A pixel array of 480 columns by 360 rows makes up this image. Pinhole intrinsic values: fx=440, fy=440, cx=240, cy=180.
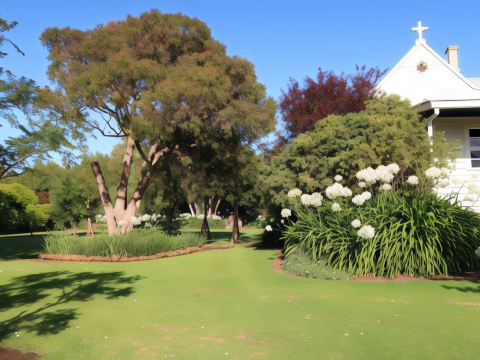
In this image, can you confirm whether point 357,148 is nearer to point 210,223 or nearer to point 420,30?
point 420,30

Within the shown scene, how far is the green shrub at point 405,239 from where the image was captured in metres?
10.1

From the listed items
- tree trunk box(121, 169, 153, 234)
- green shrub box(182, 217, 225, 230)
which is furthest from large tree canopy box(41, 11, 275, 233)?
green shrub box(182, 217, 225, 230)

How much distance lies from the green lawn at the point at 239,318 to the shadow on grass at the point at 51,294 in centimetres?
3

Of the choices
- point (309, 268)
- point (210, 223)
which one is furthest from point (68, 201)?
point (309, 268)

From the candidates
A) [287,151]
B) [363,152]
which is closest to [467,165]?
[363,152]

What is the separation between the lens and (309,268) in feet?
36.2

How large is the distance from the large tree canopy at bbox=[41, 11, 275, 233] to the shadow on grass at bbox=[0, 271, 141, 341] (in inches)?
300

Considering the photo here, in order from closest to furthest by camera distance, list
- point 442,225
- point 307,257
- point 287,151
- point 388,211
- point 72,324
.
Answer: point 72,324, point 442,225, point 388,211, point 307,257, point 287,151

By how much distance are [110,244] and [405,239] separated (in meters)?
10.6

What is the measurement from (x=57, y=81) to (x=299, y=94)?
10.7 meters

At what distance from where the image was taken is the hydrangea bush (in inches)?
397

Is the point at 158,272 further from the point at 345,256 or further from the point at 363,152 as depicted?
the point at 363,152

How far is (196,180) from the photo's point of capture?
80.2 ft

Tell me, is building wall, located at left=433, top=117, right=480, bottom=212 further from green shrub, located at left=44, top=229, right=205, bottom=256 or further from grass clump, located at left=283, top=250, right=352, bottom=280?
green shrub, located at left=44, top=229, right=205, bottom=256
